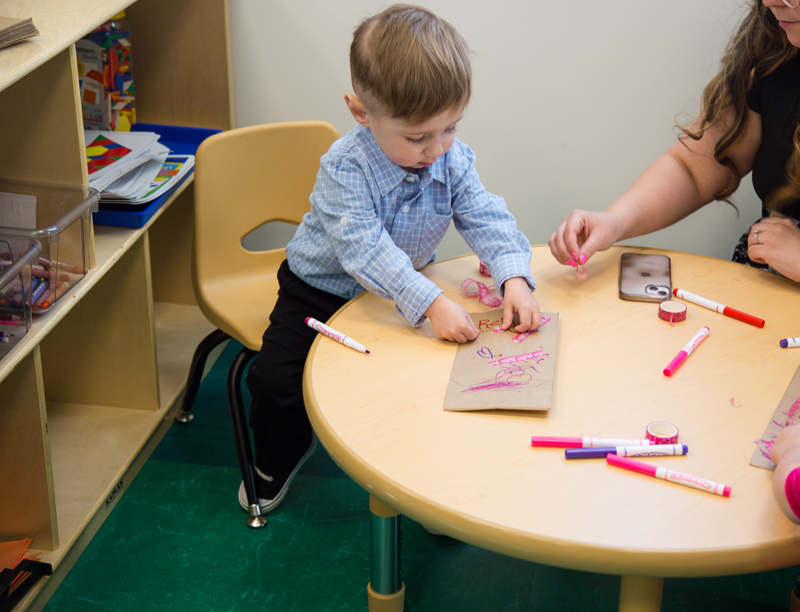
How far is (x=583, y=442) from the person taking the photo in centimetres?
91

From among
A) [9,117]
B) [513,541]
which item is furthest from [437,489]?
[9,117]

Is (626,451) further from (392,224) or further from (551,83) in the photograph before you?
(551,83)

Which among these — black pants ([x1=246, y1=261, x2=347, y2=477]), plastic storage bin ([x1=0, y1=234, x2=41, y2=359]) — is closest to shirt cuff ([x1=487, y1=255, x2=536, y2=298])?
black pants ([x1=246, y1=261, x2=347, y2=477])

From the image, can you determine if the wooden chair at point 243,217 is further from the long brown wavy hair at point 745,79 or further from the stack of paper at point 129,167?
the long brown wavy hair at point 745,79

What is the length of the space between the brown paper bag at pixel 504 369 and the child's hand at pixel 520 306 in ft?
0.04

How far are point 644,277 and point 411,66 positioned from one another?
1.90 feet

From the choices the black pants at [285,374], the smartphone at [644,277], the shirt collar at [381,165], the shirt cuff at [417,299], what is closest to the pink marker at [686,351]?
the smartphone at [644,277]

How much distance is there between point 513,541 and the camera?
790 millimetres

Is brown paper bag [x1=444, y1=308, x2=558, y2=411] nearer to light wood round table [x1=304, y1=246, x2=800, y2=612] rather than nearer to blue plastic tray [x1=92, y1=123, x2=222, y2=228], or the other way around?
light wood round table [x1=304, y1=246, x2=800, y2=612]

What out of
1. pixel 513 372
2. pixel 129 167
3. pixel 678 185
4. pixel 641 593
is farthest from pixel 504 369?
pixel 129 167

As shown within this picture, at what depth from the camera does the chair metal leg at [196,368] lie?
1.87 metres

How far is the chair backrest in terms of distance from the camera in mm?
1719

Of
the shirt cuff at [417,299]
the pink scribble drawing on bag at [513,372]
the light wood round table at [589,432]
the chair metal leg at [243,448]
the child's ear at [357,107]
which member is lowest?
the chair metal leg at [243,448]

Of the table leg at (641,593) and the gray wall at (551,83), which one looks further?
the gray wall at (551,83)
